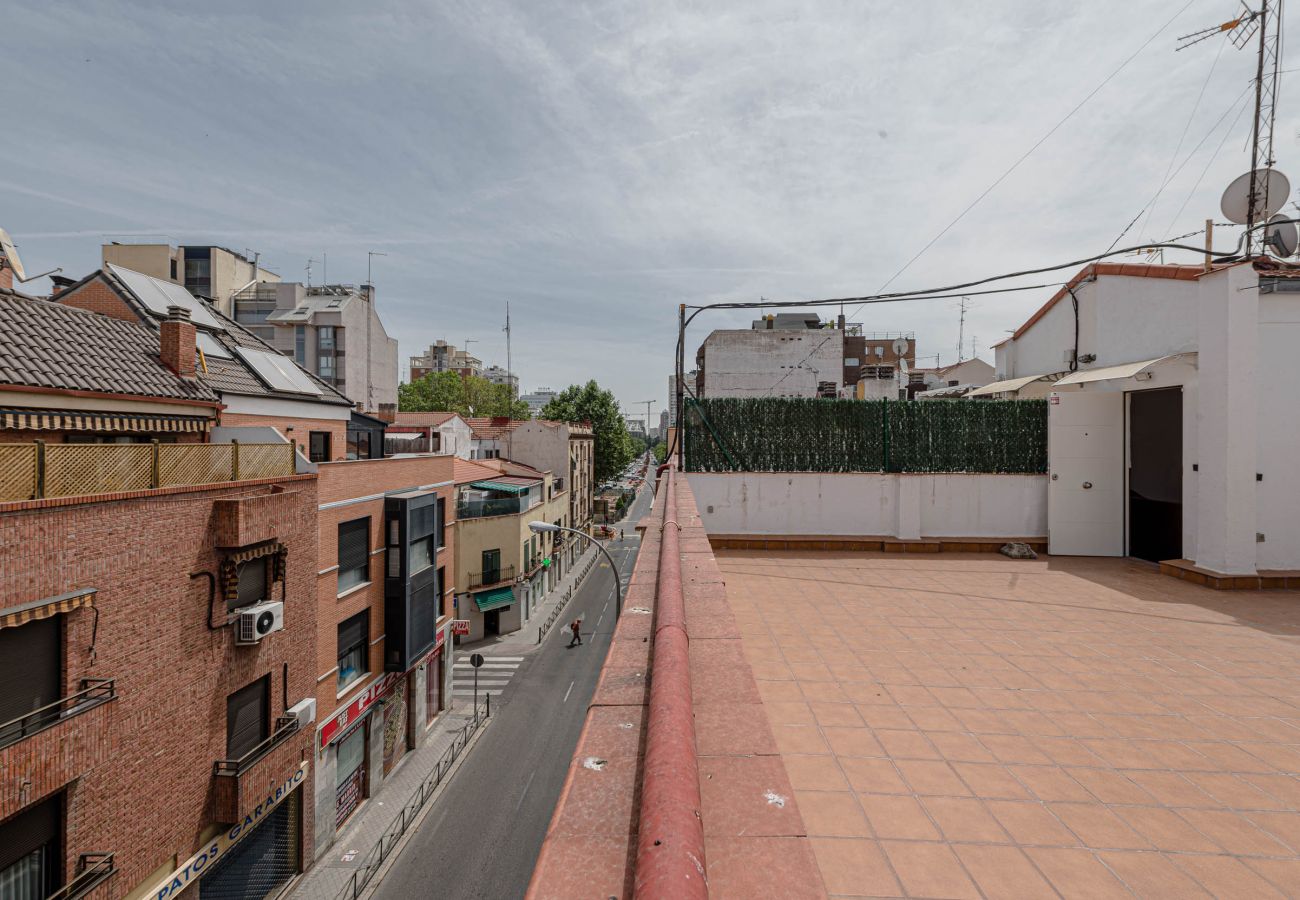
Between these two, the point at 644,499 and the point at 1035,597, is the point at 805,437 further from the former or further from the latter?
the point at 644,499

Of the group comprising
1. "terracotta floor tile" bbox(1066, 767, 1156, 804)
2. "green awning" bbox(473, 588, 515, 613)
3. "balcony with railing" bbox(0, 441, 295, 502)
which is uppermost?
"balcony with railing" bbox(0, 441, 295, 502)

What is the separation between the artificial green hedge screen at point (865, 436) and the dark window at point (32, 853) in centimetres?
1139

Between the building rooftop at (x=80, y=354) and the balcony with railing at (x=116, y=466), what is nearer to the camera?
the balcony with railing at (x=116, y=466)

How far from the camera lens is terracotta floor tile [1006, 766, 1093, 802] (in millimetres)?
3398

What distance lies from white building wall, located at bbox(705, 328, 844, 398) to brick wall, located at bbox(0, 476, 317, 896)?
34634 mm

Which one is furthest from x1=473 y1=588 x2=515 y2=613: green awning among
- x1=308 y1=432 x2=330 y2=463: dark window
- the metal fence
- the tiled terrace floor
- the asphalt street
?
the tiled terrace floor

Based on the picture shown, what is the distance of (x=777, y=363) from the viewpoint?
43875 mm

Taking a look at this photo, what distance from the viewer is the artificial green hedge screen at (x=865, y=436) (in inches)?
472

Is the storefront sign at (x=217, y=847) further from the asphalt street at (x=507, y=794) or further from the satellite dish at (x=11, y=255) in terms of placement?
the satellite dish at (x=11, y=255)

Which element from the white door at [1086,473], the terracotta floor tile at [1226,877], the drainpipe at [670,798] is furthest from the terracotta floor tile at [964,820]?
the white door at [1086,473]

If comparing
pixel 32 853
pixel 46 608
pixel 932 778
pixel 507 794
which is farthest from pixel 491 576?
pixel 932 778

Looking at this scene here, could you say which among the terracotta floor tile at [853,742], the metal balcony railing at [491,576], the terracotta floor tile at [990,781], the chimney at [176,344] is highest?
the chimney at [176,344]

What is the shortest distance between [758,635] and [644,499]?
314 ft

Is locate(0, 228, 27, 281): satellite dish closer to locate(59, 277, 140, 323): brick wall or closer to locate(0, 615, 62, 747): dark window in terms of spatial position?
locate(59, 277, 140, 323): brick wall
